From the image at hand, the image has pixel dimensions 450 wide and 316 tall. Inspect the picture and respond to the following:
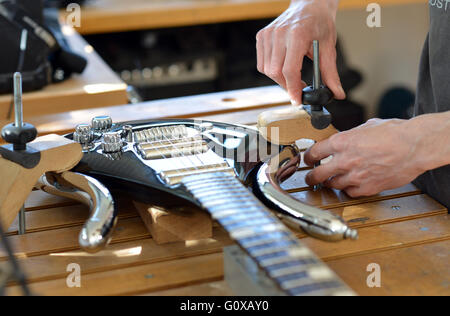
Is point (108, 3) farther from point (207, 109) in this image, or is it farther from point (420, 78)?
point (420, 78)

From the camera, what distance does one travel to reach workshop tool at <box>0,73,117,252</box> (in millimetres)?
808

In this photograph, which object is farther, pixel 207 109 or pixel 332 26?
pixel 207 109

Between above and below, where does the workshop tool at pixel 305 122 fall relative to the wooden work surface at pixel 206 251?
above

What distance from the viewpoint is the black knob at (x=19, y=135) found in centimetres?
82

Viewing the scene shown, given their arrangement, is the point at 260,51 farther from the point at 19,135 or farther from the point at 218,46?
the point at 218,46

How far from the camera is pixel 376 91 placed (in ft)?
11.4

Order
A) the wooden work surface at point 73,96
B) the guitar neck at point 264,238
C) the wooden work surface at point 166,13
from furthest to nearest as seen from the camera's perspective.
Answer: the wooden work surface at point 166,13
the wooden work surface at point 73,96
the guitar neck at point 264,238

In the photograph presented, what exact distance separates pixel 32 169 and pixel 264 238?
13.2 inches

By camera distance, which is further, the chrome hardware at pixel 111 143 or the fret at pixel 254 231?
the chrome hardware at pixel 111 143

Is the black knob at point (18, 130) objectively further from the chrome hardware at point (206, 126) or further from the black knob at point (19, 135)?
the chrome hardware at point (206, 126)

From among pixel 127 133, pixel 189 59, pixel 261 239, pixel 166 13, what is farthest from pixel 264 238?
pixel 189 59

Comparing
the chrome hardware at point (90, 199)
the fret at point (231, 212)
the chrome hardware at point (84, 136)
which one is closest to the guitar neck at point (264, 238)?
the fret at point (231, 212)

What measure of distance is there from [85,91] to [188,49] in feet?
4.45
